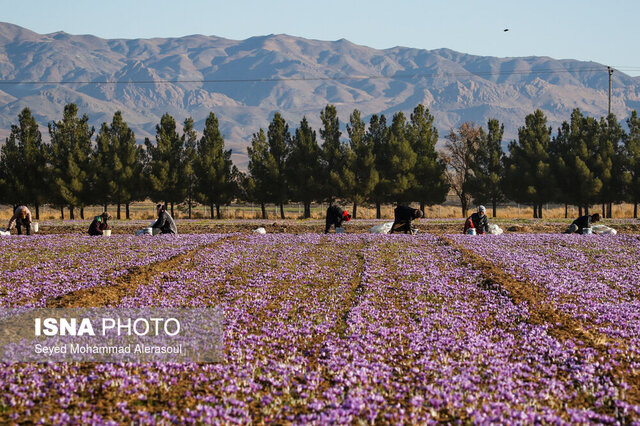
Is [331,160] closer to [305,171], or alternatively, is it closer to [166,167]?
[305,171]

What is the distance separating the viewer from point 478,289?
53.7ft

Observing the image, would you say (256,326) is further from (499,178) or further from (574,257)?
(499,178)

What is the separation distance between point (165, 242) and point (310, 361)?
707 inches

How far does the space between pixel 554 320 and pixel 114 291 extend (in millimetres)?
9758

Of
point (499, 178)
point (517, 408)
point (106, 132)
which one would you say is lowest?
point (517, 408)

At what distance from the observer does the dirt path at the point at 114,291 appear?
44.7ft

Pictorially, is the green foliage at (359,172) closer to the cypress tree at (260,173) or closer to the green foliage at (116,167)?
the cypress tree at (260,173)

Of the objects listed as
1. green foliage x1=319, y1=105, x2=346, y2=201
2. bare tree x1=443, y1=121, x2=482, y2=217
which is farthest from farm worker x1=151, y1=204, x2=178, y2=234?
bare tree x1=443, y1=121, x2=482, y2=217

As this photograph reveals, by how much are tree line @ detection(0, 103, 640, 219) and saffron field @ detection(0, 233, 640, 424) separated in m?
52.0

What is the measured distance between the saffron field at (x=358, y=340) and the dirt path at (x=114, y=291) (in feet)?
0.21

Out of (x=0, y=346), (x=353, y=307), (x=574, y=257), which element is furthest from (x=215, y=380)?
(x=574, y=257)

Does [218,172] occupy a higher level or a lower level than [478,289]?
higher

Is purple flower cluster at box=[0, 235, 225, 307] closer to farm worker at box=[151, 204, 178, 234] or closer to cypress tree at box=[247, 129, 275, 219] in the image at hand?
farm worker at box=[151, 204, 178, 234]

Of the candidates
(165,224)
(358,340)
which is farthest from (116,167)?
(358,340)
